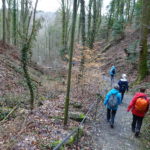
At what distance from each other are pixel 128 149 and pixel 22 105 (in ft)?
18.8

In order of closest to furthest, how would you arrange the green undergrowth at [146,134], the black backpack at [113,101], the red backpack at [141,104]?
the green undergrowth at [146,134] < the red backpack at [141,104] < the black backpack at [113,101]

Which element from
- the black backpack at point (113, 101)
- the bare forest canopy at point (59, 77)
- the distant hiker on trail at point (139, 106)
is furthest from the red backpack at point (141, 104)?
the bare forest canopy at point (59, 77)

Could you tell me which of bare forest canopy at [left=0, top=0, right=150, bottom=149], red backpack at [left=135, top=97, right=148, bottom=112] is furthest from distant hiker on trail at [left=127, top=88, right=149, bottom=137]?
bare forest canopy at [left=0, top=0, right=150, bottom=149]

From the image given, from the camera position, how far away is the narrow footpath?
5914 mm

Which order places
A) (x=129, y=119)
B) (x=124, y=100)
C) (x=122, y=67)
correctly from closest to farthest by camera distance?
(x=129, y=119) → (x=124, y=100) → (x=122, y=67)

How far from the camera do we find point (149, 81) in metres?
13.2

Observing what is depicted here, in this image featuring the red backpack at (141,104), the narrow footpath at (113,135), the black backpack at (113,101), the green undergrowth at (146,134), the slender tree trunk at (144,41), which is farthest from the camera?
the slender tree trunk at (144,41)

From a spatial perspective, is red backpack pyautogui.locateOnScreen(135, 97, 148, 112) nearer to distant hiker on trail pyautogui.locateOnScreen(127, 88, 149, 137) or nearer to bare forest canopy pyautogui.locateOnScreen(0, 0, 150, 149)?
distant hiker on trail pyautogui.locateOnScreen(127, 88, 149, 137)

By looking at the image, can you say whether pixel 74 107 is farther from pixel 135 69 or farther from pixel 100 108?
pixel 135 69

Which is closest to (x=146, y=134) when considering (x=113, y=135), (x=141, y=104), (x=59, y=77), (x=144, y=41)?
(x=113, y=135)

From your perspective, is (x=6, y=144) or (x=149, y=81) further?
(x=149, y=81)

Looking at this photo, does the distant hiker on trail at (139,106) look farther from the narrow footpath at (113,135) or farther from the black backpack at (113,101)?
the black backpack at (113,101)

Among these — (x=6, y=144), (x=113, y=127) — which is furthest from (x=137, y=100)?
(x=6, y=144)

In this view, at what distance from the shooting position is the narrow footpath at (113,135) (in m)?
5.91
